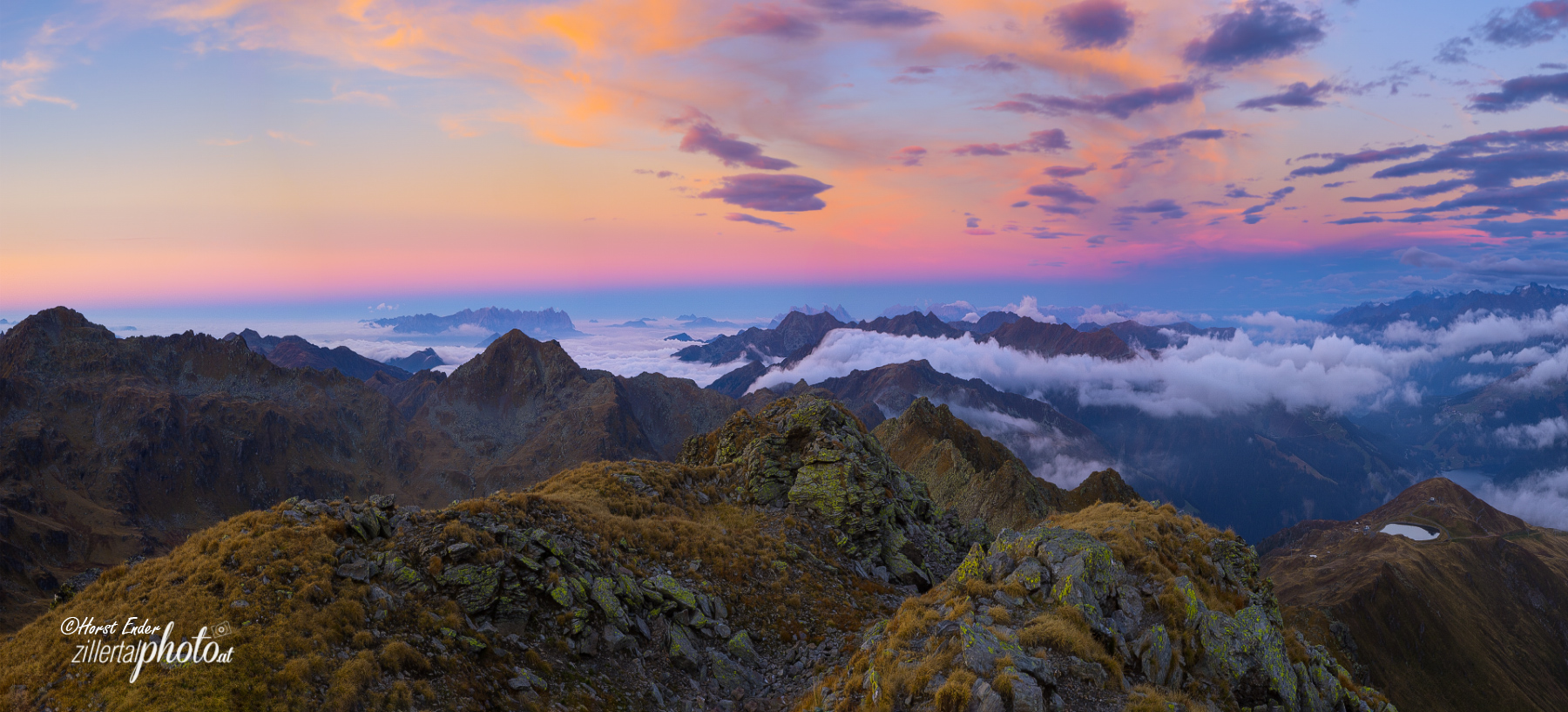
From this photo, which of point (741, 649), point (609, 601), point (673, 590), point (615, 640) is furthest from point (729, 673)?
point (609, 601)

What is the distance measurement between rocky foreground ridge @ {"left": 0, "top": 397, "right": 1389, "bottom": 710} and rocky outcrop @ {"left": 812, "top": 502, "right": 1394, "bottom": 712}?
0.08 m

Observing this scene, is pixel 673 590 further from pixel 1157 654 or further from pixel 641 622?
pixel 1157 654

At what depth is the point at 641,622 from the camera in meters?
25.9

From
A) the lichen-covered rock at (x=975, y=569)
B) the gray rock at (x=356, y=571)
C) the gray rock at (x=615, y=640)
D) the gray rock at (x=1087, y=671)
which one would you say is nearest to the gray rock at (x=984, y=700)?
the gray rock at (x=1087, y=671)

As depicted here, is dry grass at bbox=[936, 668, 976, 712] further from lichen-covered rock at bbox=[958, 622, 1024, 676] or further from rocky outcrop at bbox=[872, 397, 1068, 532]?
rocky outcrop at bbox=[872, 397, 1068, 532]

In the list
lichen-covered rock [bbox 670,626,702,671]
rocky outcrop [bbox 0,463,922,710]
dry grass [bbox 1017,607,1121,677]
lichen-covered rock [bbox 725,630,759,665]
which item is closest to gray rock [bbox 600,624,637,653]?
rocky outcrop [bbox 0,463,922,710]

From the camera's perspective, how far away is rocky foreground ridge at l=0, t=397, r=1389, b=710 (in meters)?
16.7

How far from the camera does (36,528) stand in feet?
580

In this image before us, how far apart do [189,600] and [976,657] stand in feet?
76.2

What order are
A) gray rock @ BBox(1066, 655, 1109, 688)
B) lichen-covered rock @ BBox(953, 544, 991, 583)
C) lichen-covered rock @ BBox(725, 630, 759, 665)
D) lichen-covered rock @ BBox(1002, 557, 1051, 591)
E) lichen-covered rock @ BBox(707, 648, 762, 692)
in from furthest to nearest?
lichen-covered rock @ BBox(725, 630, 759, 665) < lichen-covered rock @ BBox(707, 648, 762, 692) < lichen-covered rock @ BBox(953, 544, 991, 583) < lichen-covered rock @ BBox(1002, 557, 1051, 591) < gray rock @ BBox(1066, 655, 1109, 688)

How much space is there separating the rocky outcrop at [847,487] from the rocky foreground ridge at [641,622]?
7136mm

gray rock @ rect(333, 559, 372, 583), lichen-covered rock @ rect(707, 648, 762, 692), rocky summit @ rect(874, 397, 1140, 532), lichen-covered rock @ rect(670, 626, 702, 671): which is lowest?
rocky summit @ rect(874, 397, 1140, 532)

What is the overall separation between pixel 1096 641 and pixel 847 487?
24569 mm

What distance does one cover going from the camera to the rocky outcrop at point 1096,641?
55.8 feet
